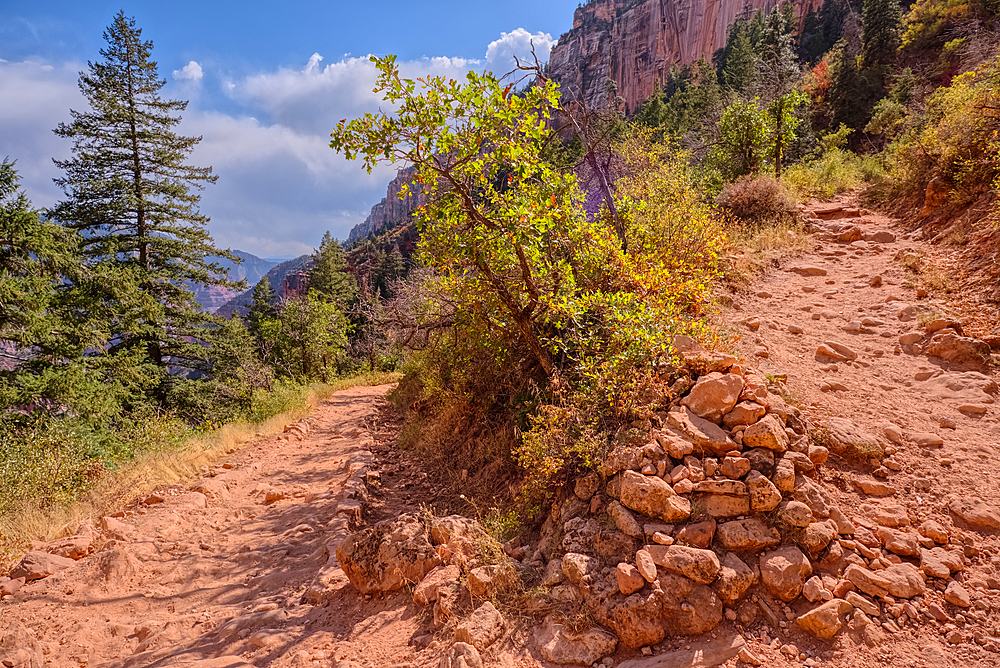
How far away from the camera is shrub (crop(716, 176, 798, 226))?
930 centimetres

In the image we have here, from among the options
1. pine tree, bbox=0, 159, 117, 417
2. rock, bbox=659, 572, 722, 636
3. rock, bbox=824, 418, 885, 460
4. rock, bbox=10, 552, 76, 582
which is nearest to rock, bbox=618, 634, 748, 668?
rock, bbox=659, 572, 722, 636

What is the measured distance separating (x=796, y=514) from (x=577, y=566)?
1.49m

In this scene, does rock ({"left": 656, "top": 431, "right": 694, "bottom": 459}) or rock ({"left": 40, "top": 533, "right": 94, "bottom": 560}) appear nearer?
rock ({"left": 656, "top": 431, "right": 694, "bottom": 459})

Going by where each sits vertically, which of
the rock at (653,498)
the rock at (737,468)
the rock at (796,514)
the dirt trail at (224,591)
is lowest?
the dirt trail at (224,591)

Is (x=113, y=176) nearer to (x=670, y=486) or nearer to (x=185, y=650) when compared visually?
(x=185, y=650)

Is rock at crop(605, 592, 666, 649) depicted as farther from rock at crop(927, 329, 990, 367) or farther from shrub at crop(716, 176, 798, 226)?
shrub at crop(716, 176, 798, 226)

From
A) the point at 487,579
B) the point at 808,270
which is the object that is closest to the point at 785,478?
the point at 487,579

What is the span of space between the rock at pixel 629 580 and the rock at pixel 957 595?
1.68 m

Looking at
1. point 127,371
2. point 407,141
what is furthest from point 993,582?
point 127,371

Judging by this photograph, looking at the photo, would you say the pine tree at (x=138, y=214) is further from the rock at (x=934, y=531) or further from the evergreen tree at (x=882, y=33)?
the evergreen tree at (x=882, y=33)

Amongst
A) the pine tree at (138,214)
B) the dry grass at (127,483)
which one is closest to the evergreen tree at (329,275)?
the pine tree at (138,214)

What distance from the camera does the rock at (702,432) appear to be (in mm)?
3158

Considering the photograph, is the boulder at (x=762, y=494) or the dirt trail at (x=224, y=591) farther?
the dirt trail at (x=224, y=591)

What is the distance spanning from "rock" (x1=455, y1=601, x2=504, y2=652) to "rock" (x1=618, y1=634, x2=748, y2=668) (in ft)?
2.58
